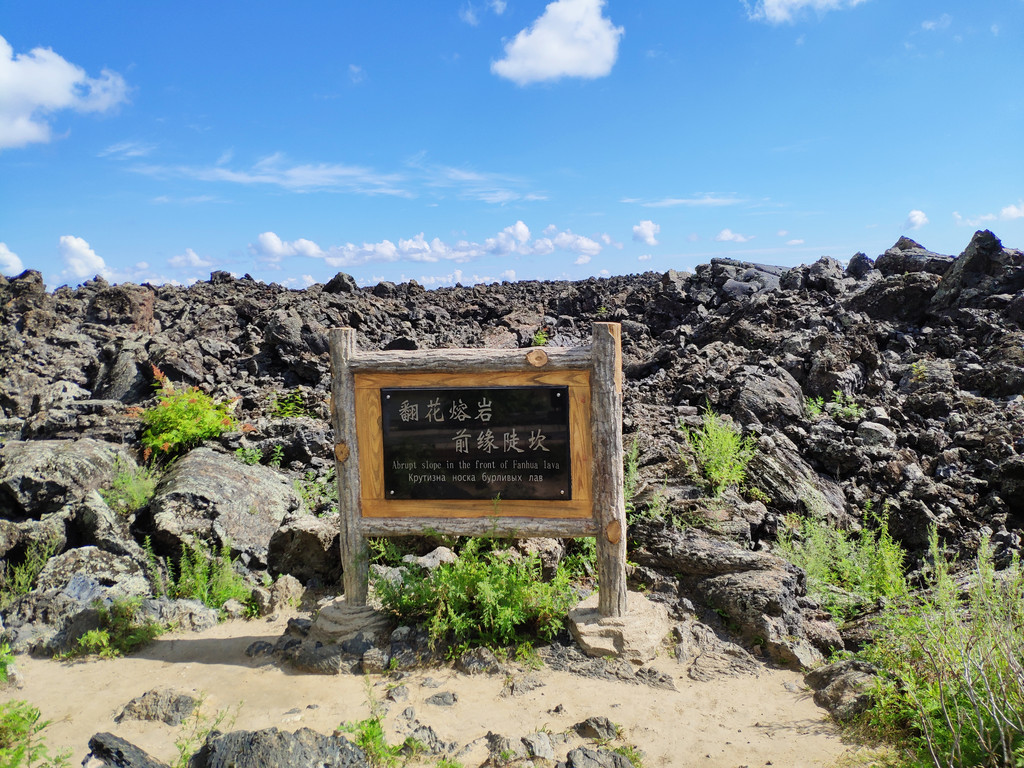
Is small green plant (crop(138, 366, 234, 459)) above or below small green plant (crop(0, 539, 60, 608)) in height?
above

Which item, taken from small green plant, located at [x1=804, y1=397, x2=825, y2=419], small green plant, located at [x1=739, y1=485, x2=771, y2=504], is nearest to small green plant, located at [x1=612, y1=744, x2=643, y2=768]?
small green plant, located at [x1=739, y1=485, x2=771, y2=504]

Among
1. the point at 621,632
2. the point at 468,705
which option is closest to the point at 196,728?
the point at 468,705

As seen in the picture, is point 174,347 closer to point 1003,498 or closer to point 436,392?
point 436,392

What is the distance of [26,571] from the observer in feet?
20.0

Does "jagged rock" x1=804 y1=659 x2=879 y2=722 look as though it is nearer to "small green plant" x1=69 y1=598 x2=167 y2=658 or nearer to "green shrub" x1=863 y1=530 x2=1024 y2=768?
"green shrub" x1=863 y1=530 x2=1024 y2=768

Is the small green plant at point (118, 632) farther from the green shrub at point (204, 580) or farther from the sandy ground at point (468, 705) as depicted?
the green shrub at point (204, 580)

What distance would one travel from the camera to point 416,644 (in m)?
4.91

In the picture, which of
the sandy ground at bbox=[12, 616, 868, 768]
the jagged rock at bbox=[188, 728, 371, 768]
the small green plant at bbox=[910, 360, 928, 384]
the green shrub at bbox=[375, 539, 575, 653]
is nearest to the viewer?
the jagged rock at bbox=[188, 728, 371, 768]

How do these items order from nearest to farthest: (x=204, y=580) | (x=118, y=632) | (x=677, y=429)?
(x=118, y=632)
(x=204, y=580)
(x=677, y=429)

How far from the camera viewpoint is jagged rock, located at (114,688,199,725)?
4.14 metres

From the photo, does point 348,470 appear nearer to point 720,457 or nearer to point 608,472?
point 608,472

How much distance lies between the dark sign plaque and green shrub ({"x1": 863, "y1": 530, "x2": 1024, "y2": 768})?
92.3 inches

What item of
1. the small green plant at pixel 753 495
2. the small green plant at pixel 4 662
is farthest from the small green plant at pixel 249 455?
the small green plant at pixel 753 495

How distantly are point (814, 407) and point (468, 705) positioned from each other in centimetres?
780
